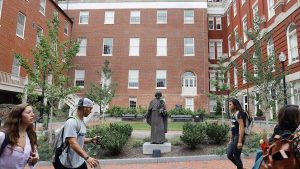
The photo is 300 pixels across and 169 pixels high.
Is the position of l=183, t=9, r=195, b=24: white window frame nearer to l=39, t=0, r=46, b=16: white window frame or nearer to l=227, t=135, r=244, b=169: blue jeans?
l=39, t=0, r=46, b=16: white window frame

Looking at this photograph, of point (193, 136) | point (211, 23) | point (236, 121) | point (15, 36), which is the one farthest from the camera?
point (211, 23)

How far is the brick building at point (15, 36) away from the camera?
22.0 meters

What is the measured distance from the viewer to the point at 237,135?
18.7 ft

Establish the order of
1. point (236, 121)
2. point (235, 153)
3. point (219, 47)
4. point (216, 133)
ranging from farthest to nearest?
1. point (219, 47)
2. point (216, 133)
3. point (236, 121)
4. point (235, 153)

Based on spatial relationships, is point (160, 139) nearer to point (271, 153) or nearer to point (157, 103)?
point (157, 103)

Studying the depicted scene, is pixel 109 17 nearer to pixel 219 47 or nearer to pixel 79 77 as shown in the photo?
pixel 79 77

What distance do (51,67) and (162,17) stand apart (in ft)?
85.6

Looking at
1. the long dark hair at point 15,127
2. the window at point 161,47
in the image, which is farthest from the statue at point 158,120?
the window at point 161,47

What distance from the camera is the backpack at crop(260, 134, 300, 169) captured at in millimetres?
2746

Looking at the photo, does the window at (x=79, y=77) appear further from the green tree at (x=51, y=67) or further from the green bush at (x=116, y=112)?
the green tree at (x=51, y=67)

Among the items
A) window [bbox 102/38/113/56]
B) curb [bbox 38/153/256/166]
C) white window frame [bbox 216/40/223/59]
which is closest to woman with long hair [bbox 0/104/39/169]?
curb [bbox 38/153/256/166]

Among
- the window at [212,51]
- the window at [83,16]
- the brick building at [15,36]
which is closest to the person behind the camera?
the brick building at [15,36]

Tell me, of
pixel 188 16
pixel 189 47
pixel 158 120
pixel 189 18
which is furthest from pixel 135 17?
pixel 158 120

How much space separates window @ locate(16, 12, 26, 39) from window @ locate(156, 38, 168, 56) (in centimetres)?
1611
